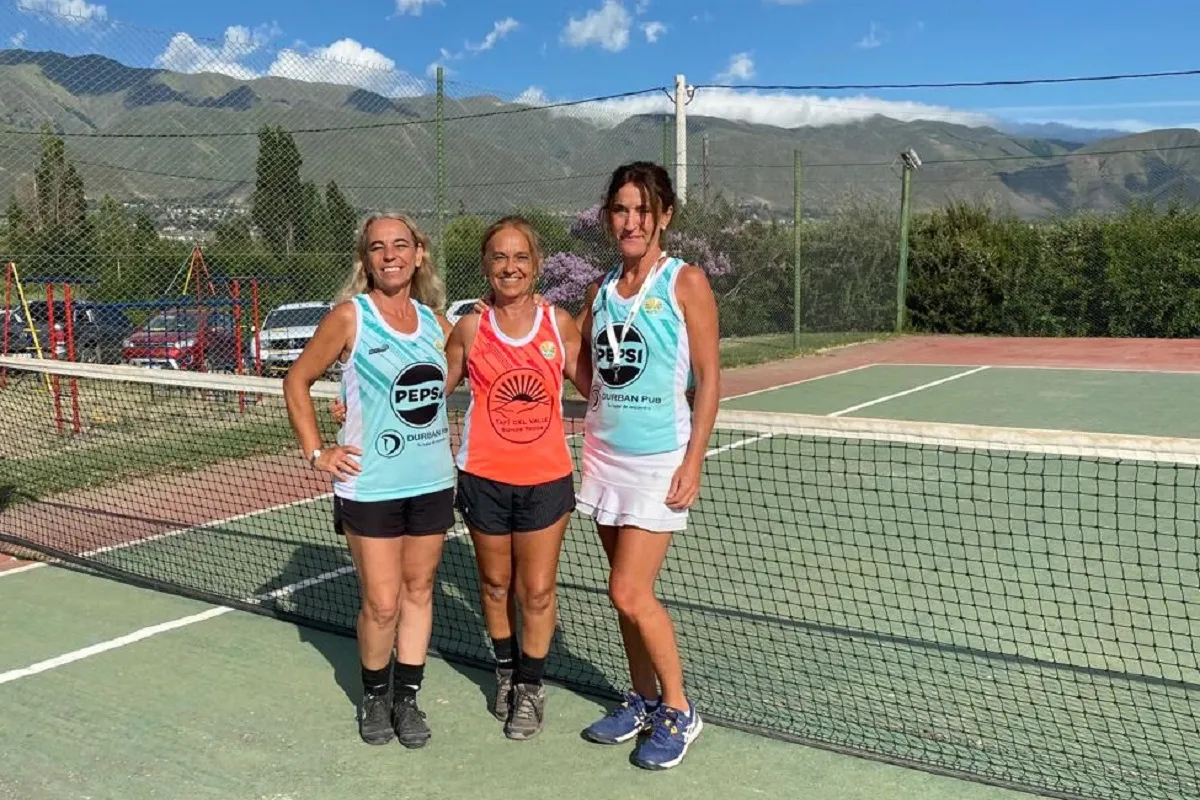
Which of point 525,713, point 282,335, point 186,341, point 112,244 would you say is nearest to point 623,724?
point 525,713

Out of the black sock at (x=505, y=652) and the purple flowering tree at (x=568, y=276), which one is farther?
the purple flowering tree at (x=568, y=276)

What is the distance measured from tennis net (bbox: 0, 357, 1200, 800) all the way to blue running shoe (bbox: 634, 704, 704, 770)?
0.39 m

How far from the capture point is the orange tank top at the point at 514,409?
11.4ft

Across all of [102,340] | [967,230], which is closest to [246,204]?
[102,340]

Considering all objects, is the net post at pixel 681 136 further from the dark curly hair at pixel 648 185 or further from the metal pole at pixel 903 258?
the dark curly hair at pixel 648 185

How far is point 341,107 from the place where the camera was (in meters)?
11.9

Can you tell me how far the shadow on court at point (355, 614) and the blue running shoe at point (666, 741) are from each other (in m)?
0.62

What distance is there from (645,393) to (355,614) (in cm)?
251

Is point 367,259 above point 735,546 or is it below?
above

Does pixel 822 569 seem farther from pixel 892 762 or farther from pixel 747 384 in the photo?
pixel 747 384

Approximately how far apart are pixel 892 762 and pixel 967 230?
22.4m

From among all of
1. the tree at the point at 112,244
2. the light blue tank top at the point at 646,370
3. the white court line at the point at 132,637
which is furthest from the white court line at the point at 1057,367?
the light blue tank top at the point at 646,370

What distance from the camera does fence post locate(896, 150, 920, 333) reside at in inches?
898

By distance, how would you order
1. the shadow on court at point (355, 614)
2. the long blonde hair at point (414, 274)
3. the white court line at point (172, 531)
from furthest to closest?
the white court line at point (172, 531) < the shadow on court at point (355, 614) < the long blonde hair at point (414, 274)
